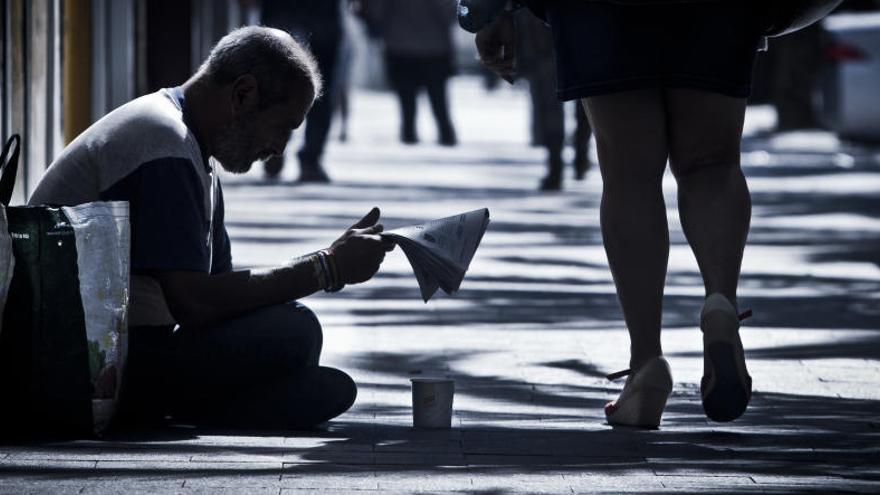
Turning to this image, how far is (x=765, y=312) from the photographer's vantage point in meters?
7.69

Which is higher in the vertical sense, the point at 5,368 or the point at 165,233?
the point at 165,233

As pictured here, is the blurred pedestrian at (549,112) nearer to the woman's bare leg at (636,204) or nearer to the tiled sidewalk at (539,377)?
the tiled sidewalk at (539,377)

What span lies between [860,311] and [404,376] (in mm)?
2506

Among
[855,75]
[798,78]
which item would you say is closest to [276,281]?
[855,75]

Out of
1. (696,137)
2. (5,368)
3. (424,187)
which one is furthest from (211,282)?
(424,187)

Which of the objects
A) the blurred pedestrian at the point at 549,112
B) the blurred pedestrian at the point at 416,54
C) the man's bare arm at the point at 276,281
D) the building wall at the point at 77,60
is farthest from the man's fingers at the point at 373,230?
the blurred pedestrian at the point at 416,54

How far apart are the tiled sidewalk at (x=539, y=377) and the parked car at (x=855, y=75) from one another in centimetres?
673

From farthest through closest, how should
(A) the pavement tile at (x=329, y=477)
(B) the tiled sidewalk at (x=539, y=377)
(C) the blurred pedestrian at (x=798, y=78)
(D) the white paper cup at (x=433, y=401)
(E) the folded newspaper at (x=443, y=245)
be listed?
(C) the blurred pedestrian at (x=798, y=78)
(D) the white paper cup at (x=433, y=401)
(E) the folded newspaper at (x=443, y=245)
(B) the tiled sidewalk at (x=539, y=377)
(A) the pavement tile at (x=329, y=477)

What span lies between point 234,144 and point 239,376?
0.58m

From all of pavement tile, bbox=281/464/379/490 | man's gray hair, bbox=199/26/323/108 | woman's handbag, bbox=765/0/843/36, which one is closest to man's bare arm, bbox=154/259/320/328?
man's gray hair, bbox=199/26/323/108

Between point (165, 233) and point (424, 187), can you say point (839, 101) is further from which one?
point (165, 233)

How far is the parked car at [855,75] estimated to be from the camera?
65.0 feet

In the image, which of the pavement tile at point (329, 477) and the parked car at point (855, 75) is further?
the parked car at point (855, 75)

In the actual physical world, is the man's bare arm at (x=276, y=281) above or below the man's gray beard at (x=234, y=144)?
below
